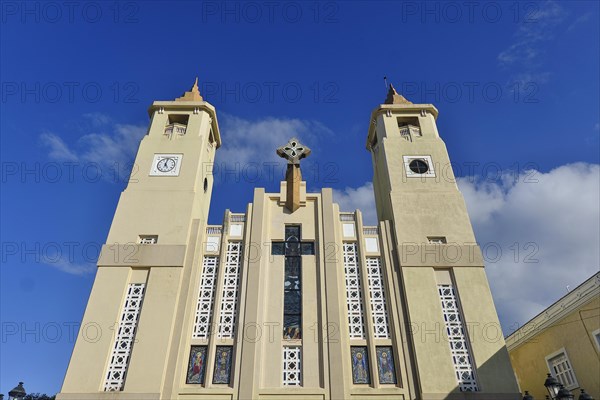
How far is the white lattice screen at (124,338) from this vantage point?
13.2 m

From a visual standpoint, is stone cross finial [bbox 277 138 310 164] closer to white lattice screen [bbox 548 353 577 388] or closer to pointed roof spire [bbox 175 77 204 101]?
pointed roof spire [bbox 175 77 204 101]

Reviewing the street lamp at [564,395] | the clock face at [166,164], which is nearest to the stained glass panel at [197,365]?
the clock face at [166,164]

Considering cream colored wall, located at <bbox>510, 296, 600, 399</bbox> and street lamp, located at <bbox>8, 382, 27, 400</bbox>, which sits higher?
cream colored wall, located at <bbox>510, 296, 600, 399</bbox>

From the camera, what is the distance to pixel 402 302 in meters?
14.9

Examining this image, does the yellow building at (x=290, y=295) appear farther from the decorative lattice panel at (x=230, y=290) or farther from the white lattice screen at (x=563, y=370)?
the white lattice screen at (x=563, y=370)

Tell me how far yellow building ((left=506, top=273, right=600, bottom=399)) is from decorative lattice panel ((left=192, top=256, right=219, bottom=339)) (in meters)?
12.1

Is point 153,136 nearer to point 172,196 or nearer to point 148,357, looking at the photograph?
point 172,196

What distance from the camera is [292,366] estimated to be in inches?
545

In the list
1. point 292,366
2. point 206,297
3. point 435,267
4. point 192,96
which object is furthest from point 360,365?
point 192,96

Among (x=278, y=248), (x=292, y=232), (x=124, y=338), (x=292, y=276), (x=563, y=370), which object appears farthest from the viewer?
(x=292, y=232)

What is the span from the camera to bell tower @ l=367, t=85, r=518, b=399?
43.6ft

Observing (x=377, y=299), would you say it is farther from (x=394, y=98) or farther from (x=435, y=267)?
(x=394, y=98)

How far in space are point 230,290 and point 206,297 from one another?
831 mm

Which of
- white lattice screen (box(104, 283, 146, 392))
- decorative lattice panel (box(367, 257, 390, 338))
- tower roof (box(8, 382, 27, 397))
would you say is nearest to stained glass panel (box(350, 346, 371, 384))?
decorative lattice panel (box(367, 257, 390, 338))
